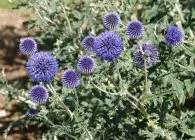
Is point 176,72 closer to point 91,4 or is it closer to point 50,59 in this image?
point 50,59

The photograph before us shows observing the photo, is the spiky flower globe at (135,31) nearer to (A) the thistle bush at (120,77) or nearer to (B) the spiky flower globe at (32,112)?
(A) the thistle bush at (120,77)

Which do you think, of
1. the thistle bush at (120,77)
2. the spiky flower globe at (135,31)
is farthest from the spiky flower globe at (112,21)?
the spiky flower globe at (135,31)

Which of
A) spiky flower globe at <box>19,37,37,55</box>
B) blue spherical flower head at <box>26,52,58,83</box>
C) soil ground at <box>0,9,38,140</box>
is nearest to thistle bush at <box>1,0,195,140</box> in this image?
blue spherical flower head at <box>26,52,58,83</box>

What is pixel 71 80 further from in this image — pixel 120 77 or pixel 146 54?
pixel 146 54

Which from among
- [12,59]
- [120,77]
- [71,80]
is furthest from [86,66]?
[12,59]

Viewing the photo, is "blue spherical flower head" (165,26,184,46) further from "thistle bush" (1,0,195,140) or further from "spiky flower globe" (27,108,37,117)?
"spiky flower globe" (27,108,37,117)

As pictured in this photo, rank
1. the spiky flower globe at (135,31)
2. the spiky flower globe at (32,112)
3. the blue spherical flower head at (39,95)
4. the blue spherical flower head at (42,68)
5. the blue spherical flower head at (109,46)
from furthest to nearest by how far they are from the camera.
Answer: the spiky flower globe at (32,112) < the blue spherical flower head at (39,95) < the spiky flower globe at (135,31) < the blue spherical flower head at (42,68) < the blue spherical flower head at (109,46)

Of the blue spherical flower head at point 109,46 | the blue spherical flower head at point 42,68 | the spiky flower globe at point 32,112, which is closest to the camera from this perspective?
the blue spherical flower head at point 109,46
